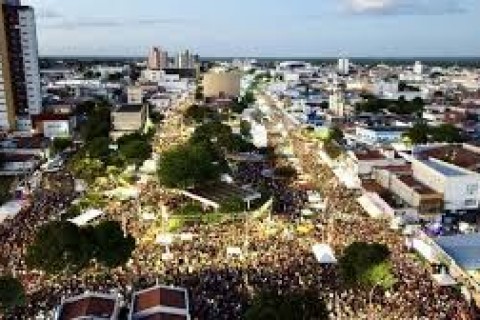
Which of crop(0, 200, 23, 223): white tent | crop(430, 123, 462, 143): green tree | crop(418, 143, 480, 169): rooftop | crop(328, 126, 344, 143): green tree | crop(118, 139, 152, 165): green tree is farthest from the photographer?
crop(328, 126, 344, 143): green tree

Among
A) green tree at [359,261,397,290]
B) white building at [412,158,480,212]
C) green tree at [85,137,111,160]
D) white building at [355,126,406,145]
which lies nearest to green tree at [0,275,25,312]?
green tree at [359,261,397,290]

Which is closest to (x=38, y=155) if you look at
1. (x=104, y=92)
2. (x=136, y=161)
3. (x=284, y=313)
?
(x=136, y=161)

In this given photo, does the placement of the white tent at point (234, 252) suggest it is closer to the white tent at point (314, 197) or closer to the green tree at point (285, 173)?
the white tent at point (314, 197)

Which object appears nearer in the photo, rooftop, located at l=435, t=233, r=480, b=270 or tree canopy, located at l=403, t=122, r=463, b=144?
rooftop, located at l=435, t=233, r=480, b=270

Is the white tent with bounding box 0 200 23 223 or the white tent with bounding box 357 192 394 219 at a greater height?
the white tent with bounding box 357 192 394 219

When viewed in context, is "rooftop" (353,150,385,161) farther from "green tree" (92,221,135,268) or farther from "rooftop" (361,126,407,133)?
"green tree" (92,221,135,268)

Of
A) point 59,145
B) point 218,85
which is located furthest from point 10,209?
point 218,85
